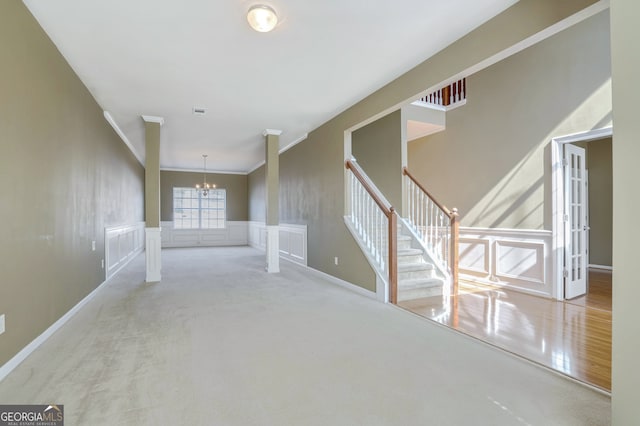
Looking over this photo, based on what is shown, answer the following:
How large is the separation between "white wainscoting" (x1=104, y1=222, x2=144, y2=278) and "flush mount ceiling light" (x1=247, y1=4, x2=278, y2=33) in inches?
161

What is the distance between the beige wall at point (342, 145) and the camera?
2354mm

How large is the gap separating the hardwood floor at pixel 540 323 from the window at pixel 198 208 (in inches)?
359

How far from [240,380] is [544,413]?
1.79m

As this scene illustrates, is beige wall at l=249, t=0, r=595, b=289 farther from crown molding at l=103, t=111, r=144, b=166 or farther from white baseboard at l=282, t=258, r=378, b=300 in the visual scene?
crown molding at l=103, t=111, r=144, b=166

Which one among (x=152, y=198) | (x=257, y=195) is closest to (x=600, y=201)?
(x=152, y=198)

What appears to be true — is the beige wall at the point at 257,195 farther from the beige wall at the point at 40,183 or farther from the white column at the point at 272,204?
the beige wall at the point at 40,183

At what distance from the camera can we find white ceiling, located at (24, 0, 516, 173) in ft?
7.97

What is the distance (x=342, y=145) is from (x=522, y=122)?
2.67m

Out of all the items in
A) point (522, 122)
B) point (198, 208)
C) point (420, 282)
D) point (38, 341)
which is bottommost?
point (38, 341)

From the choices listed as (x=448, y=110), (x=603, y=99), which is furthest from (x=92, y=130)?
(x=603, y=99)

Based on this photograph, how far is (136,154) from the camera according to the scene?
777cm

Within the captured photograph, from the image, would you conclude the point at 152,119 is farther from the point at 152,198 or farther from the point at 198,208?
the point at 198,208

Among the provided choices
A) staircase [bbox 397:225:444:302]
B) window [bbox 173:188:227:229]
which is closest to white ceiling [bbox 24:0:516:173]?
staircase [bbox 397:225:444:302]

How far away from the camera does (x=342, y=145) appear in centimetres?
488
